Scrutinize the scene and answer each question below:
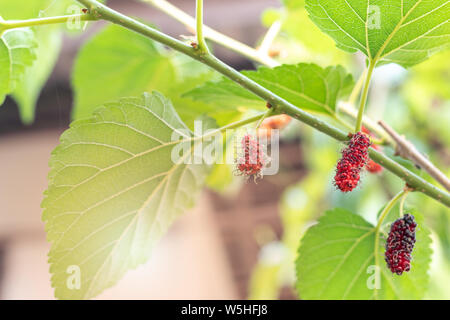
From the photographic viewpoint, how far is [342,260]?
0.44 meters

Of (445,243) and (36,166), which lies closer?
(445,243)

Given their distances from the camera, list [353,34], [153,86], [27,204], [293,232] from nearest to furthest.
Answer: [353,34], [153,86], [293,232], [27,204]

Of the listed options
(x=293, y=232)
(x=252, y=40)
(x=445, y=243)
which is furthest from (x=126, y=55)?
(x=252, y=40)

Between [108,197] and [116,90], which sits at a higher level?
[116,90]

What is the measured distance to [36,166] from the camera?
6.96 feet

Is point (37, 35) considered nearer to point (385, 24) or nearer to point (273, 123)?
point (273, 123)

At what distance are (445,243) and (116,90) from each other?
75cm

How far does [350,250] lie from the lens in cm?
44

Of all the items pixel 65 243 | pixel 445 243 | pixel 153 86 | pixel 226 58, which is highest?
pixel 226 58

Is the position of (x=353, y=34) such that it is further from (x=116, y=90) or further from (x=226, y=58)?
(x=226, y=58)

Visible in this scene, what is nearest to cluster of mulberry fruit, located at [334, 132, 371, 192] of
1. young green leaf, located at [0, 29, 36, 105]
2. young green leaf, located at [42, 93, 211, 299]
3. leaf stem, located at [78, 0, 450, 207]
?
leaf stem, located at [78, 0, 450, 207]

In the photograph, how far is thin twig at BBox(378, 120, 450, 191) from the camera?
37cm

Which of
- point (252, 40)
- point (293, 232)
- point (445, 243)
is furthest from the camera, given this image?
point (252, 40)

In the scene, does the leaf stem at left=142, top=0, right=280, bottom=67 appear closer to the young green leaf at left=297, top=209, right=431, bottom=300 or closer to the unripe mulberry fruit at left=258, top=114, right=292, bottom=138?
the unripe mulberry fruit at left=258, top=114, right=292, bottom=138
